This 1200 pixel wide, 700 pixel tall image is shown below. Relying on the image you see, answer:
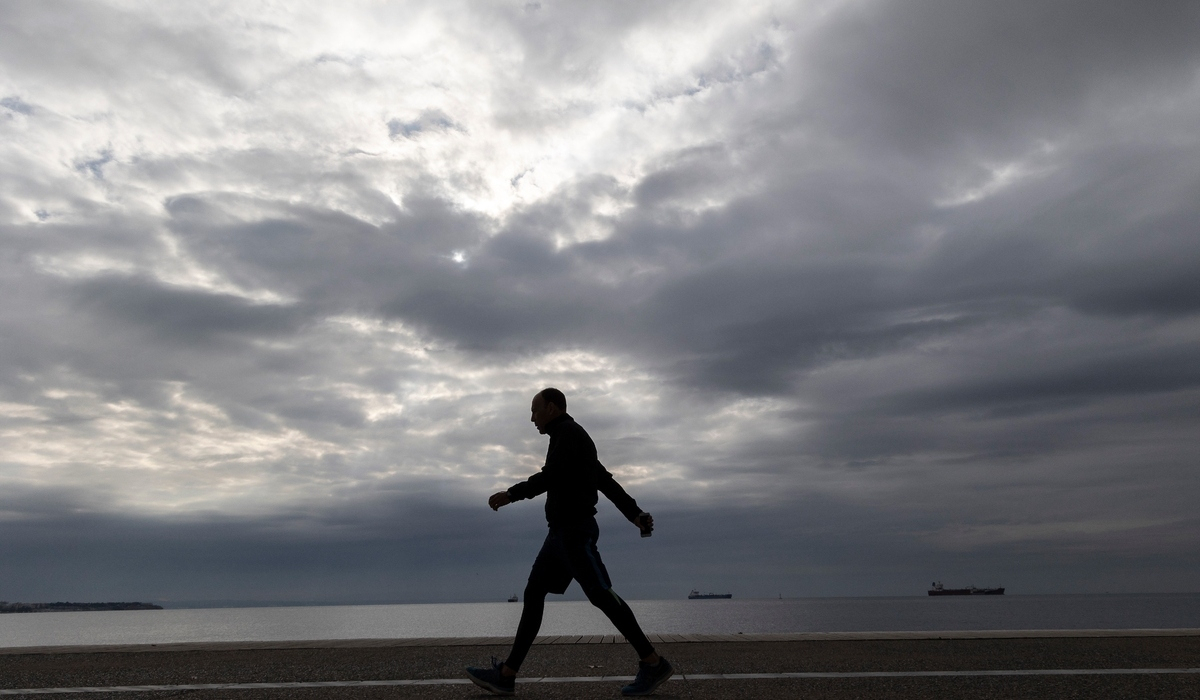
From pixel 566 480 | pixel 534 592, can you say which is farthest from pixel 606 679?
pixel 566 480

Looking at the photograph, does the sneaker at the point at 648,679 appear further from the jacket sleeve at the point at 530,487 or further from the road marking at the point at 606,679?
the jacket sleeve at the point at 530,487

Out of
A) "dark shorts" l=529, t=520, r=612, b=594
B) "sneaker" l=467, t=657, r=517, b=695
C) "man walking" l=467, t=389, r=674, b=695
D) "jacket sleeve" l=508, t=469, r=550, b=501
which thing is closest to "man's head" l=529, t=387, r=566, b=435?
"man walking" l=467, t=389, r=674, b=695

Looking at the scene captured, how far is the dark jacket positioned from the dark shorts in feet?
0.24

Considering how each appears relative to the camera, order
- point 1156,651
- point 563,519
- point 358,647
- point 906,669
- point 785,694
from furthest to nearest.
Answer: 1. point 358,647
2. point 1156,651
3. point 906,669
4. point 563,519
5. point 785,694

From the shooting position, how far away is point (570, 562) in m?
5.21

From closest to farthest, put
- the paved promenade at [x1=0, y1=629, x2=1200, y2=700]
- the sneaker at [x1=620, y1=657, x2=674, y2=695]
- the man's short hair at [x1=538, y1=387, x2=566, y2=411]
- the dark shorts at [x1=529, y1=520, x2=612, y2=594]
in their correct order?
1. the sneaker at [x1=620, y1=657, x2=674, y2=695]
2. the paved promenade at [x1=0, y1=629, x2=1200, y2=700]
3. the dark shorts at [x1=529, y1=520, x2=612, y2=594]
4. the man's short hair at [x1=538, y1=387, x2=566, y2=411]

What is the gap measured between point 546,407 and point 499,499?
2.30 feet

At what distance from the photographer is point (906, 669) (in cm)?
578

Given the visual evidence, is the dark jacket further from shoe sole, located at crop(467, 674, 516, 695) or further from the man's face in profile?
shoe sole, located at crop(467, 674, 516, 695)

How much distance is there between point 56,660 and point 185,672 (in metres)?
1.95

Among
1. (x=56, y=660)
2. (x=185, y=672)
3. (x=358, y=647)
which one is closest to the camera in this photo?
(x=185, y=672)

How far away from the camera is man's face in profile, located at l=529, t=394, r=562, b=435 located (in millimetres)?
5465

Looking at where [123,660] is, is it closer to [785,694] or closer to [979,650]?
[785,694]

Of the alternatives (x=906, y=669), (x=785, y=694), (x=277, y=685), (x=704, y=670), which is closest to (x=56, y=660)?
(x=277, y=685)
